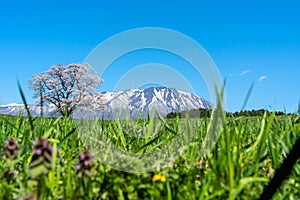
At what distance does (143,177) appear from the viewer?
2.38 metres

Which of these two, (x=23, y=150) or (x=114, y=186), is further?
(x=23, y=150)

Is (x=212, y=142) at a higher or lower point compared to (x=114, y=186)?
higher

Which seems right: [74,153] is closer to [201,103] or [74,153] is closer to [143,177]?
[143,177]

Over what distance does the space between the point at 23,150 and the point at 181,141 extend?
5.13 ft

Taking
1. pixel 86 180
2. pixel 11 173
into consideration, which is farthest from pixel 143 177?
pixel 11 173

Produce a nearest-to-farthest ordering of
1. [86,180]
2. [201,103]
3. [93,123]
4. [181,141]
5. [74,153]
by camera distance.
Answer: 1. [86,180]
2. [74,153]
3. [181,141]
4. [201,103]
5. [93,123]

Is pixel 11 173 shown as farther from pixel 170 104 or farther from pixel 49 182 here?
pixel 170 104

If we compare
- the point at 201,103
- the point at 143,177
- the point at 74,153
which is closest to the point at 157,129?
the point at 201,103

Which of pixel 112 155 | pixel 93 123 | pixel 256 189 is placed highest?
pixel 93 123

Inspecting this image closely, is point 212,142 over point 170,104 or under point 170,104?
under

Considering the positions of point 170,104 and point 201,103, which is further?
point 170,104

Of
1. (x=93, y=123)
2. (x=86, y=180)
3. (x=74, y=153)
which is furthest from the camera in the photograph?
(x=93, y=123)

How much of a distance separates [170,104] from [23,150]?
2543 millimetres

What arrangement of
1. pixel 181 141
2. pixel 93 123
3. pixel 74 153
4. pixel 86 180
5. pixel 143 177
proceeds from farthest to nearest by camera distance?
1. pixel 93 123
2. pixel 181 141
3. pixel 74 153
4. pixel 143 177
5. pixel 86 180
